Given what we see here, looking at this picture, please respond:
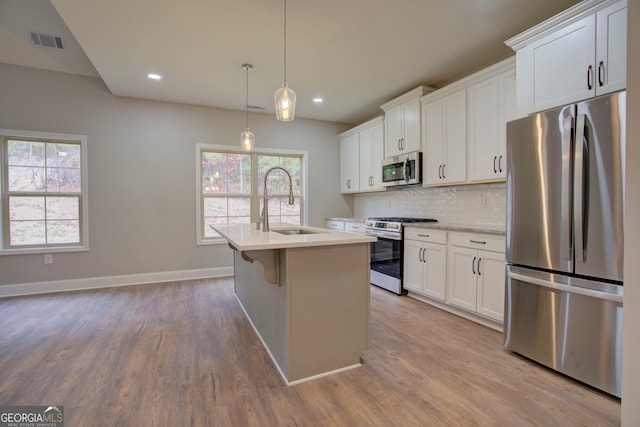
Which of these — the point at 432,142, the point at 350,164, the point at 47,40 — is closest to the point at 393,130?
the point at 432,142

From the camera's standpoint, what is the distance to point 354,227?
461 cm

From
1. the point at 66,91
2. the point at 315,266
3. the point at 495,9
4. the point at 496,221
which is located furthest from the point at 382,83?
the point at 66,91

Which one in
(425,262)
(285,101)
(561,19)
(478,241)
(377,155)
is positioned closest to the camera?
(561,19)

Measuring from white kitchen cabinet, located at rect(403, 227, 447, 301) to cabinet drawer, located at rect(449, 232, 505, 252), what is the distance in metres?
0.13

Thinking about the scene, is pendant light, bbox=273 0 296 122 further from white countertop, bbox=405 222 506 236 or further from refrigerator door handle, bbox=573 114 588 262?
white countertop, bbox=405 222 506 236

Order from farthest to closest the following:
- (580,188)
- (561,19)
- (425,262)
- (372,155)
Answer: (372,155)
(425,262)
(561,19)
(580,188)

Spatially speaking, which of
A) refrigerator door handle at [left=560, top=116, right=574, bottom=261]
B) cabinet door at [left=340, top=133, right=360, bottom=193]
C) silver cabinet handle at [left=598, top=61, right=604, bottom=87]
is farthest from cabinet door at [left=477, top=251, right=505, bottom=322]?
cabinet door at [left=340, top=133, right=360, bottom=193]

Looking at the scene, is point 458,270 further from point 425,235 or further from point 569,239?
point 569,239

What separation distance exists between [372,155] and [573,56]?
2820 mm

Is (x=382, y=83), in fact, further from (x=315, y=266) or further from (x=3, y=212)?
(x=3, y=212)

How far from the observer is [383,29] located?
258 cm

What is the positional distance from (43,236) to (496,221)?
216 inches

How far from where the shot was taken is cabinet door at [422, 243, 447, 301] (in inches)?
121

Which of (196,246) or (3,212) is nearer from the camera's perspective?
(3,212)
